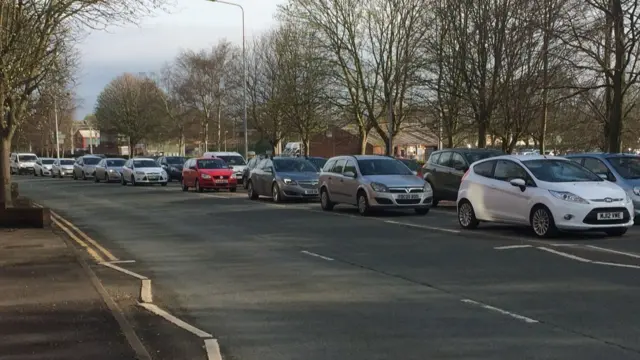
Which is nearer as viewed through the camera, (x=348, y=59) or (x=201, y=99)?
(x=348, y=59)

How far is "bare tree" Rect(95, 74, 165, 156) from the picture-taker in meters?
76.4

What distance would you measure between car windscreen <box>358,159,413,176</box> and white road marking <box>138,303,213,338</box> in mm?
11231

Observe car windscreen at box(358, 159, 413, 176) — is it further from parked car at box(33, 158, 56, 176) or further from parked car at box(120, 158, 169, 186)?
parked car at box(33, 158, 56, 176)

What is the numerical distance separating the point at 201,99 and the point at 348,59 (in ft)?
110

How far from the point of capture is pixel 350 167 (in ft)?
63.3

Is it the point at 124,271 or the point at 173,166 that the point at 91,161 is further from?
A: the point at 124,271

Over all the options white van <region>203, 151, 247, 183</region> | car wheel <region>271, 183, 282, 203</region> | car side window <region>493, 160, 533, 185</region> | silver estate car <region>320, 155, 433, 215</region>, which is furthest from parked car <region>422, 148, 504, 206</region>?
white van <region>203, 151, 247, 183</region>

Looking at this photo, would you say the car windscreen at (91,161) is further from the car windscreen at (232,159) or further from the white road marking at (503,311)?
the white road marking at (503,311)

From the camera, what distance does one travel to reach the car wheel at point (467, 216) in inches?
573

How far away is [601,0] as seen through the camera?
20.9 metres

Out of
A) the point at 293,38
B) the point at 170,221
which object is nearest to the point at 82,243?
the point at 170,221

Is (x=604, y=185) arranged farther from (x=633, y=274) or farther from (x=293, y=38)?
(x=293, y=38)

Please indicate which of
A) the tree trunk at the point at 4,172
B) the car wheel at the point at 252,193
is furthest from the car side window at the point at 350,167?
the tree trunk at the point at 4,172

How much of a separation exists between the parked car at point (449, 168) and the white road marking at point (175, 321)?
43.8 feet
